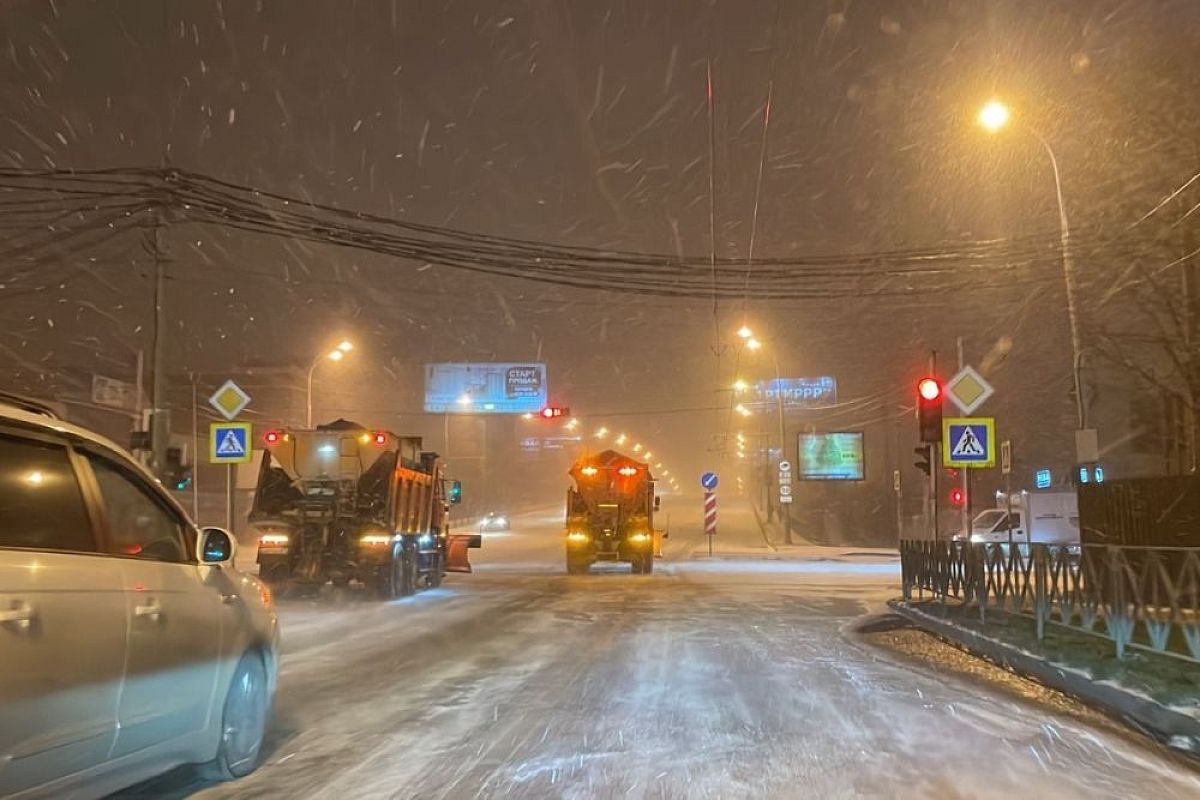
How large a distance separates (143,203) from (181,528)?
14560 mm

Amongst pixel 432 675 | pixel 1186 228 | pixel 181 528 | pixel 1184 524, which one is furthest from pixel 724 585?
pixel 181 528

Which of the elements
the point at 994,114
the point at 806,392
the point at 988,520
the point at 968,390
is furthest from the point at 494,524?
the point at 994,114

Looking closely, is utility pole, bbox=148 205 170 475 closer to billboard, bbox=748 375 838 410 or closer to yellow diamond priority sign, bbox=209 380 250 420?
yellow diamond priority sign, bbox=209 380 250 420

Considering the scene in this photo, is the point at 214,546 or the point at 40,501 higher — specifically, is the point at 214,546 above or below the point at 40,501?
below

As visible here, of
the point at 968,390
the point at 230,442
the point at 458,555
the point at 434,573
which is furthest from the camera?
the point at 458,555

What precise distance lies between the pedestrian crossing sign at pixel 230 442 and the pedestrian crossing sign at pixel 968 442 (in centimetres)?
1255

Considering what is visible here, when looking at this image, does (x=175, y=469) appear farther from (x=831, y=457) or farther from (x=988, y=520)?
(x=831, y=457)

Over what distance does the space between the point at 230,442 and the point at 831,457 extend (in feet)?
111

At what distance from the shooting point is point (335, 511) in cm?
1795

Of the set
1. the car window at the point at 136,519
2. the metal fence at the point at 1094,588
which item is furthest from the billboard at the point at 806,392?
the car window at the point at 136,519

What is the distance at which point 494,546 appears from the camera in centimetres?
4384

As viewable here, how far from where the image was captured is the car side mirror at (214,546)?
5.39 m

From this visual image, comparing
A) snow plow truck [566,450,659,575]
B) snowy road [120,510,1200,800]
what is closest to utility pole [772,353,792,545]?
snow plow truck [566,450,659,575]

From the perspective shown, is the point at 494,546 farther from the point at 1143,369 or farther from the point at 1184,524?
the point at 1184,524
